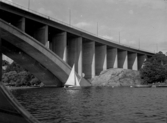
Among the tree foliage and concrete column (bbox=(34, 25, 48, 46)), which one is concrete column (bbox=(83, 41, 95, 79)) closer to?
concrete column (bbox=(34, 25, 48, 46))

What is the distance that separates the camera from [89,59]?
229 feet

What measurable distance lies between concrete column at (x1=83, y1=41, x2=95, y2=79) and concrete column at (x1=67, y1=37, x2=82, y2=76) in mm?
6561

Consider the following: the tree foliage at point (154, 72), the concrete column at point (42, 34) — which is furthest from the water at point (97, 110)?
the tree foliage at point (154, 72)

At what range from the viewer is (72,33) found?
61031 millimetres

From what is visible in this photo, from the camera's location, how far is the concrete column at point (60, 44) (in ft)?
190

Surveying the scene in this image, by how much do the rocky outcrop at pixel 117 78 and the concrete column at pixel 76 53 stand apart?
30.6 feet

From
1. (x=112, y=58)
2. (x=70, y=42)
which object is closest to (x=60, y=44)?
(x=70, y=42)

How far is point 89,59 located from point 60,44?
1447 centimetres

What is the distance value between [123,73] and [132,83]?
6.36m

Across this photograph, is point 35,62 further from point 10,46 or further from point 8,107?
point 8,107

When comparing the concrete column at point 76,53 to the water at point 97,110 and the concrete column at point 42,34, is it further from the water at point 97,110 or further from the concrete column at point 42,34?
the water at point 97,110

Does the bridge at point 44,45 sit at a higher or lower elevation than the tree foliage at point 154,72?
higher

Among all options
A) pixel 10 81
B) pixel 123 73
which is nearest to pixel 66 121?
pixel 123 73

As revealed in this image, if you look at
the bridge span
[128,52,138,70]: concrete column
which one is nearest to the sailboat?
the bridge span
